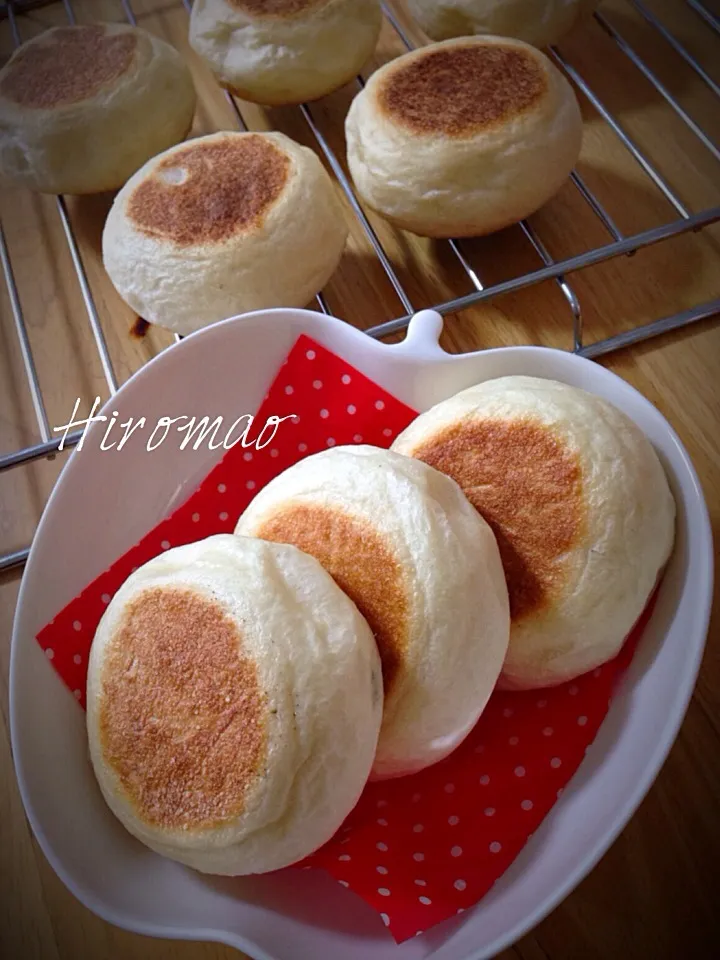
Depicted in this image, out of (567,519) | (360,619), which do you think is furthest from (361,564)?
(567,519)

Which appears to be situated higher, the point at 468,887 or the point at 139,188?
the point at 139,188

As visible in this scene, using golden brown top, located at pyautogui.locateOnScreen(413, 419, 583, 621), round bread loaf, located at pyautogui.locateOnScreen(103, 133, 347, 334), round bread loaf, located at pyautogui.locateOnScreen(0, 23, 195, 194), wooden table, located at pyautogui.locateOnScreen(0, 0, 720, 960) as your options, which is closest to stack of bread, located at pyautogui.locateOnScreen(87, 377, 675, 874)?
golden brown top, located at pyautogui.locateOnScreen(413, 419, 583, 621)

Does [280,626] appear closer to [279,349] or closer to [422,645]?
[422,645]

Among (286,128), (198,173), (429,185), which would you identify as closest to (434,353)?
(429,185)

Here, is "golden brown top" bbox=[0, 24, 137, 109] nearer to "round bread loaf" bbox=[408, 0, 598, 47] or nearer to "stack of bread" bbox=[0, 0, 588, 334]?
"stack of bread" bbox=[0, 0, 588, 334]

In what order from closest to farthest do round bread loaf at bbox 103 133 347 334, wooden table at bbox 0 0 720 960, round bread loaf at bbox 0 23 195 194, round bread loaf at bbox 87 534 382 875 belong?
round bread loaf at bbox 87 534 382 875
wooden table at bbox 0 0 720 960
round bread loaf at bbox 103 133 347 334
round bread loaf at bbox 0 23 195 194

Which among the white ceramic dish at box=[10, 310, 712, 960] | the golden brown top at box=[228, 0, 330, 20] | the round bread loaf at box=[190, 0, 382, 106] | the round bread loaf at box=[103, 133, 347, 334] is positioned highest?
the golden brown top at box=[228, 0, 330, 20]

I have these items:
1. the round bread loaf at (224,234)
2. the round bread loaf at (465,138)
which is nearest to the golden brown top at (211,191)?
the round bread loaf at (224,234)
